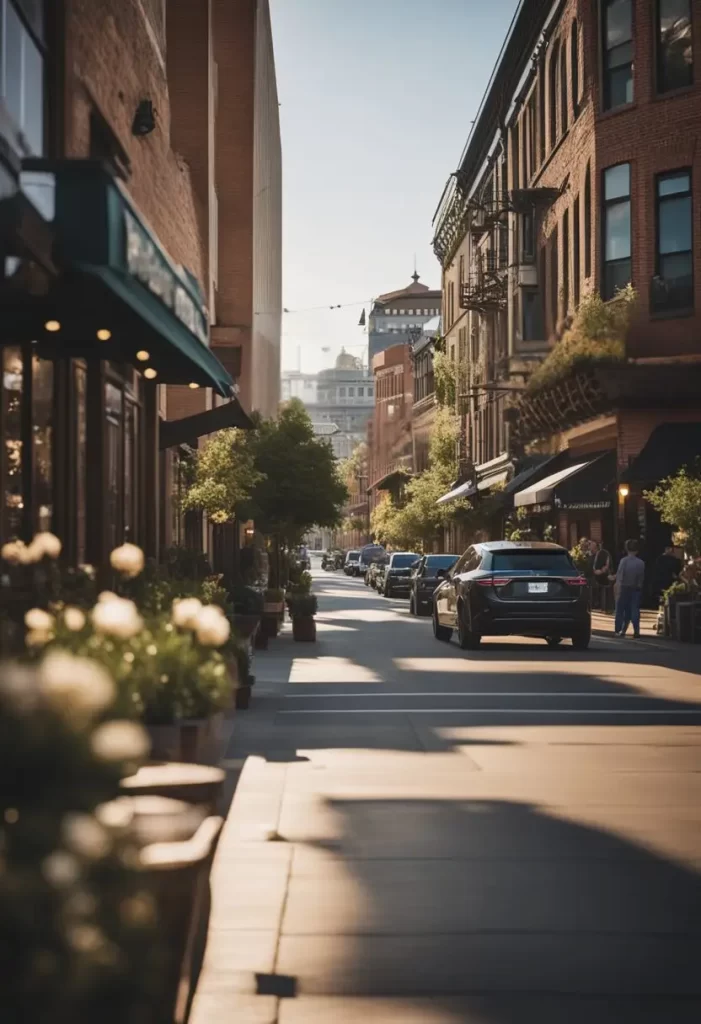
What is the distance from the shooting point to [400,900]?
7109mm

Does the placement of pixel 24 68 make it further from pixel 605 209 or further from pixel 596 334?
pixel 605 209

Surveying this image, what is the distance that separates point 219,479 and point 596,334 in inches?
480

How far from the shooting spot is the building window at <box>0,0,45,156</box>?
493 inches

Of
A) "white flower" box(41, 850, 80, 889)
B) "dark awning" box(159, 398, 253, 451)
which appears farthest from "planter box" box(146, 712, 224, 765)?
"dark awning" box(159, 398, 253, 451)

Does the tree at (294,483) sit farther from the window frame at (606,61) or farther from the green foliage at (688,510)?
the green foliage at (688,510)

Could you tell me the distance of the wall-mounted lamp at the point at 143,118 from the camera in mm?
20969

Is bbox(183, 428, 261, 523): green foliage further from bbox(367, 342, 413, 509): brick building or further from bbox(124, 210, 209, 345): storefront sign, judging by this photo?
bbox(367, 342, 413, 509): brick building

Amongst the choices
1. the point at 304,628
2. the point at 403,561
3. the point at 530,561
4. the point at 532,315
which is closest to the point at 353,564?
the point at 403,561

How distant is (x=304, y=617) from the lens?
2841cm

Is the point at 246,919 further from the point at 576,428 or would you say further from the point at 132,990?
the point at 576,428

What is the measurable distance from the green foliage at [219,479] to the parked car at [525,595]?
6.24m

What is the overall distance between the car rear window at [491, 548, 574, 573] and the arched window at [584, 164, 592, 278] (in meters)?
16.7

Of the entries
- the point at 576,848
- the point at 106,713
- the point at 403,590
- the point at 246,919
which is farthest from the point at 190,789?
the point at 403,590

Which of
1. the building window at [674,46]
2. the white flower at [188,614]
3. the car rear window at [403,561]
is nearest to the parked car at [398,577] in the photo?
the car rear window at [403,561]
